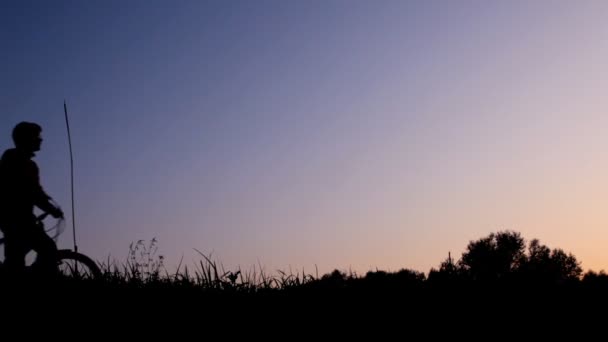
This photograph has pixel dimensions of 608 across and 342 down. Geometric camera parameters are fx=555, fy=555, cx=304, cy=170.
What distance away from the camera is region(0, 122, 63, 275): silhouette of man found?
250 inches

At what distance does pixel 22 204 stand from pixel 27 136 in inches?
31.5

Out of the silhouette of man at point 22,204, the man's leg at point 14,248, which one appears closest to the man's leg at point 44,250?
the silhouette of man at point 22,204

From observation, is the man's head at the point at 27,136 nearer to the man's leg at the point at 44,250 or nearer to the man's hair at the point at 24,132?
the man's hair at the point at 24,132

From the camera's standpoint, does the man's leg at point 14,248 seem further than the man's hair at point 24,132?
No

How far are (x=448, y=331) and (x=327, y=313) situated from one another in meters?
1.06

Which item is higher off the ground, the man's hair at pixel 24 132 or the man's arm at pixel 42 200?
the man's hair at pixel 24 132

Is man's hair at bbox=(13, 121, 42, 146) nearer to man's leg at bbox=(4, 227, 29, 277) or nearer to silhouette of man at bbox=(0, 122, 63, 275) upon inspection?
silhouette of man at bbox=(0, 122, 63, 275)

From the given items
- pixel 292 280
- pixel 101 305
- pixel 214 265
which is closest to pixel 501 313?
pixel 292 280

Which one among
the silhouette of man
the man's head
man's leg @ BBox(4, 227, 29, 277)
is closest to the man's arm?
the silhouette of man

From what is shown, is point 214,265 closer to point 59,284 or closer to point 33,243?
point 59,284

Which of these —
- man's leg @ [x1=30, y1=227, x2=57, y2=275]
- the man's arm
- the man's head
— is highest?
the man's head

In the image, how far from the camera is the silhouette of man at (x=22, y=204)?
634 cm

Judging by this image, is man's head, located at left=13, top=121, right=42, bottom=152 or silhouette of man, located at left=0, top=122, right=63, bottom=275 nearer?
silhouette of man, located at left=0, top=122, right=63, bottom=275

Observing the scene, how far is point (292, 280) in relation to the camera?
6.78m
